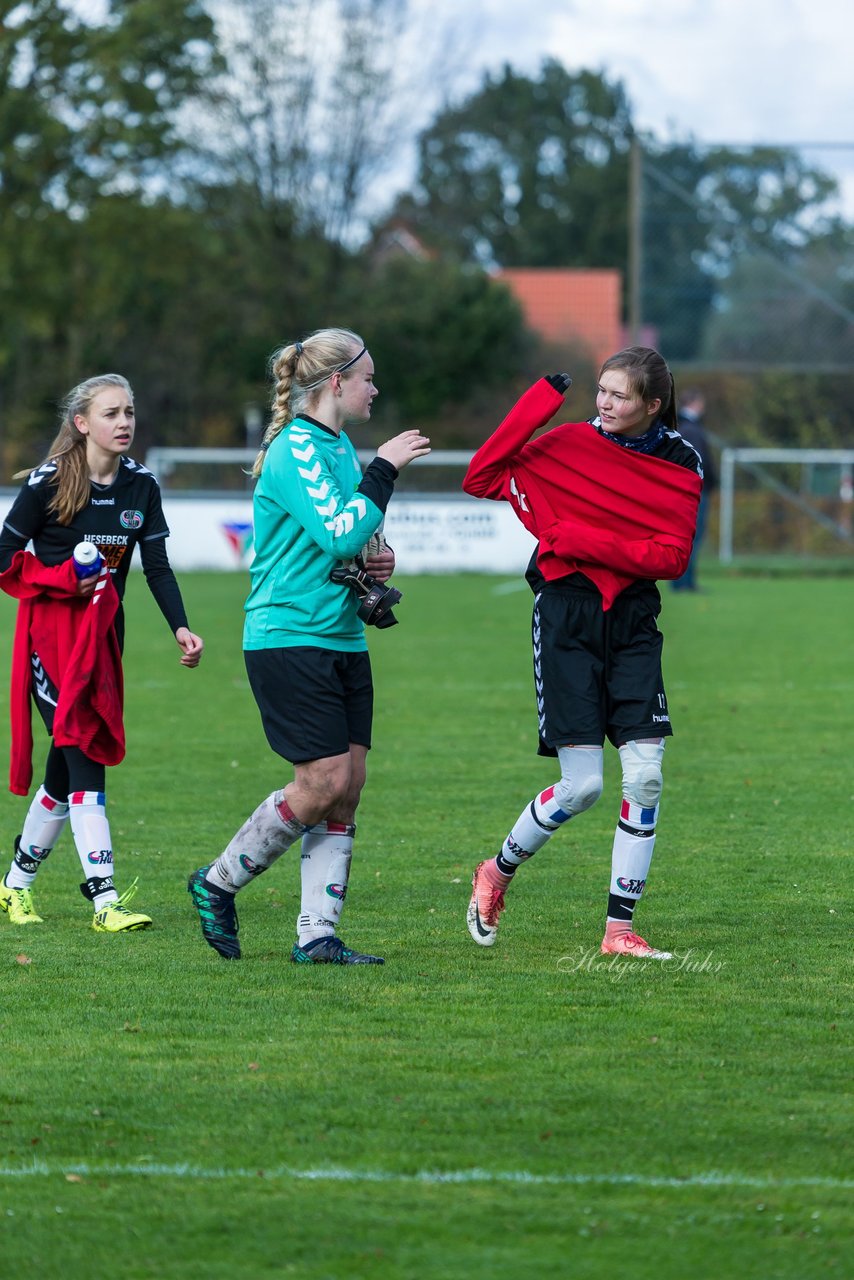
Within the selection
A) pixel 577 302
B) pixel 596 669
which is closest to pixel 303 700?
pixel 596 669

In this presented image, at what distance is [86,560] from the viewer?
609 centimetres

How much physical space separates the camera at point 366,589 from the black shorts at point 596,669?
1.84 feet

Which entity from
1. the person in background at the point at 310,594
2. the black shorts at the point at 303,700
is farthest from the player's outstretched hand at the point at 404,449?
the black shorts at the point at 303,700

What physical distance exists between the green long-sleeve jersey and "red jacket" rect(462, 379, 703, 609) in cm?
45

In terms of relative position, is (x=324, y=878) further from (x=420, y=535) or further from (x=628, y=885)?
(x=420, y=535)

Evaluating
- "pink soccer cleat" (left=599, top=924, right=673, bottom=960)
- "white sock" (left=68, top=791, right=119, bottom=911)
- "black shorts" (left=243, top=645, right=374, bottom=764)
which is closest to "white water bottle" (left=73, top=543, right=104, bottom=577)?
"white sock" (left=68, top=791, right=119, bottom=911)

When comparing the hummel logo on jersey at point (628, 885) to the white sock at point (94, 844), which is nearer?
the hummel logo on jersey at point (628, 885)

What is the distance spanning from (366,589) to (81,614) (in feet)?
4.56

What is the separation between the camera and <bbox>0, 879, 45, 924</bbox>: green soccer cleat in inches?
254

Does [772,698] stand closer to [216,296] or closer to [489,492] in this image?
[489,492]

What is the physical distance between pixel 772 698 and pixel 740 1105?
9.12 m

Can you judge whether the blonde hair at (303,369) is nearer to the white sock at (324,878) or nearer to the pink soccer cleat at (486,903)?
the white sock at (324,878)

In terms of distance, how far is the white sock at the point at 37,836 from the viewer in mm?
6492

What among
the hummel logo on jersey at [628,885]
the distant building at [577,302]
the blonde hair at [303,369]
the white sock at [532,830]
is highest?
the distant building at [577,302]
